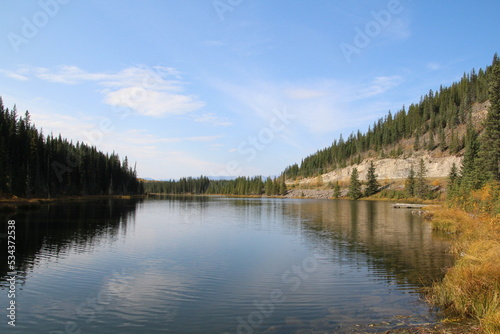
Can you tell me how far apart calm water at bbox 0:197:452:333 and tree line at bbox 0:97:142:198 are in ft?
178

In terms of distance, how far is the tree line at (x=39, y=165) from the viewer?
3100 inches

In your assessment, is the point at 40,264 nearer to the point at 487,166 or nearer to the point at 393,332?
the point at 393,332

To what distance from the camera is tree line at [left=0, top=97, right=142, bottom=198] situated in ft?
258

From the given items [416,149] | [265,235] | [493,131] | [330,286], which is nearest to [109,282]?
[330,286]

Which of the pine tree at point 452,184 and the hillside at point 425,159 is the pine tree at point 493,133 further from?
the hillside at point 425,159

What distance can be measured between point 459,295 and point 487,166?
4851 centimetres

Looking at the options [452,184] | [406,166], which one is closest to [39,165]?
[452,184]

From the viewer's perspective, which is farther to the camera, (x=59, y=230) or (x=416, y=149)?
(x=416, y=149)

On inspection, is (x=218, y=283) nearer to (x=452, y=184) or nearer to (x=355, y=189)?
(x=452, y=184)

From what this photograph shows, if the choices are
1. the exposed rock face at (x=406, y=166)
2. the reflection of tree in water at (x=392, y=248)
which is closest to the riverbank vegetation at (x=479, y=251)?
the reflection of tree in water at (x=392, y=248)

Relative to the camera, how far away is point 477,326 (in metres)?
11.7

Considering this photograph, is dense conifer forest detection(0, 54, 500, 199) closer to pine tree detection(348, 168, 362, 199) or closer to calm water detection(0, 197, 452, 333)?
A: pine tree detection(348, 168, 362, 199)

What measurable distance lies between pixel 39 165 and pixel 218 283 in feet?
307

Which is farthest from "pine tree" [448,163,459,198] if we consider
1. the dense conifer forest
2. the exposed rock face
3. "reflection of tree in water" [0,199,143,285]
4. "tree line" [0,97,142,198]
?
"tree line" [0,97,142,198]
